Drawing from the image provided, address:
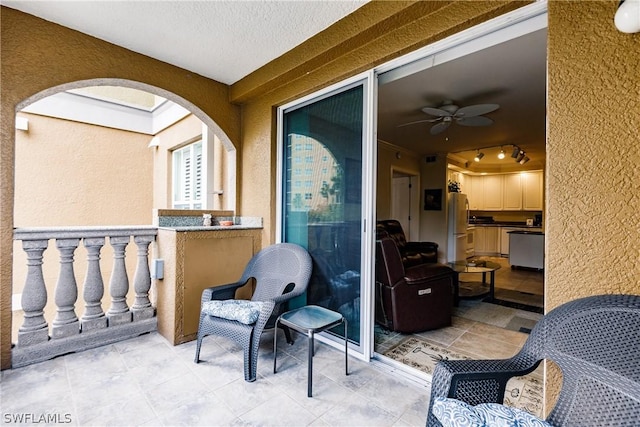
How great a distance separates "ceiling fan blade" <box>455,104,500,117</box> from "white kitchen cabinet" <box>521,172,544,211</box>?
5.69 metres

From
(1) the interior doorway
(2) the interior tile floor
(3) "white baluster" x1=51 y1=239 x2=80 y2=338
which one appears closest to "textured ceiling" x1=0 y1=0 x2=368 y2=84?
(3) "white baluster" x1=51 y1=239 x2=80 y2=338

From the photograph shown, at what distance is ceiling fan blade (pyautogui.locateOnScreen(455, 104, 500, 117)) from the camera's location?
2926 mm

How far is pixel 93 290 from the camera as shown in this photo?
2449mm

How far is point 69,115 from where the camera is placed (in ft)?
14.4

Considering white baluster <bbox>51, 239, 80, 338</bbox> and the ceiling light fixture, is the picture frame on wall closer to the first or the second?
the ceiling light fixture

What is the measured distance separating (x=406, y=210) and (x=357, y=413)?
5.40 meters

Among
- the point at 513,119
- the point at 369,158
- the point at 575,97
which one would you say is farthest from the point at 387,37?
the point at 513,119

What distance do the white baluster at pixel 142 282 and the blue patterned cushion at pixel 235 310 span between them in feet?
3.00

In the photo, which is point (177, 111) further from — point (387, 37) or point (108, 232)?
point (387, 37)

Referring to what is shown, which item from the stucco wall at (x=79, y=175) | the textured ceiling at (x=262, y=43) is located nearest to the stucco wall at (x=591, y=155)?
the textured ceiling at (x=262, y=43)

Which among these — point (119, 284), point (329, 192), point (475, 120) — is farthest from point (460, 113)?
point (119, 284)

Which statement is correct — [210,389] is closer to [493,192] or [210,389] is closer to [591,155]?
[591,155]

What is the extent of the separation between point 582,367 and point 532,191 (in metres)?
8.05

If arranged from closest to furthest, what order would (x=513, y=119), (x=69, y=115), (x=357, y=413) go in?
1. (x=357, y=413)
2. (x=513, y=119)
3. (x=69, y=115)
